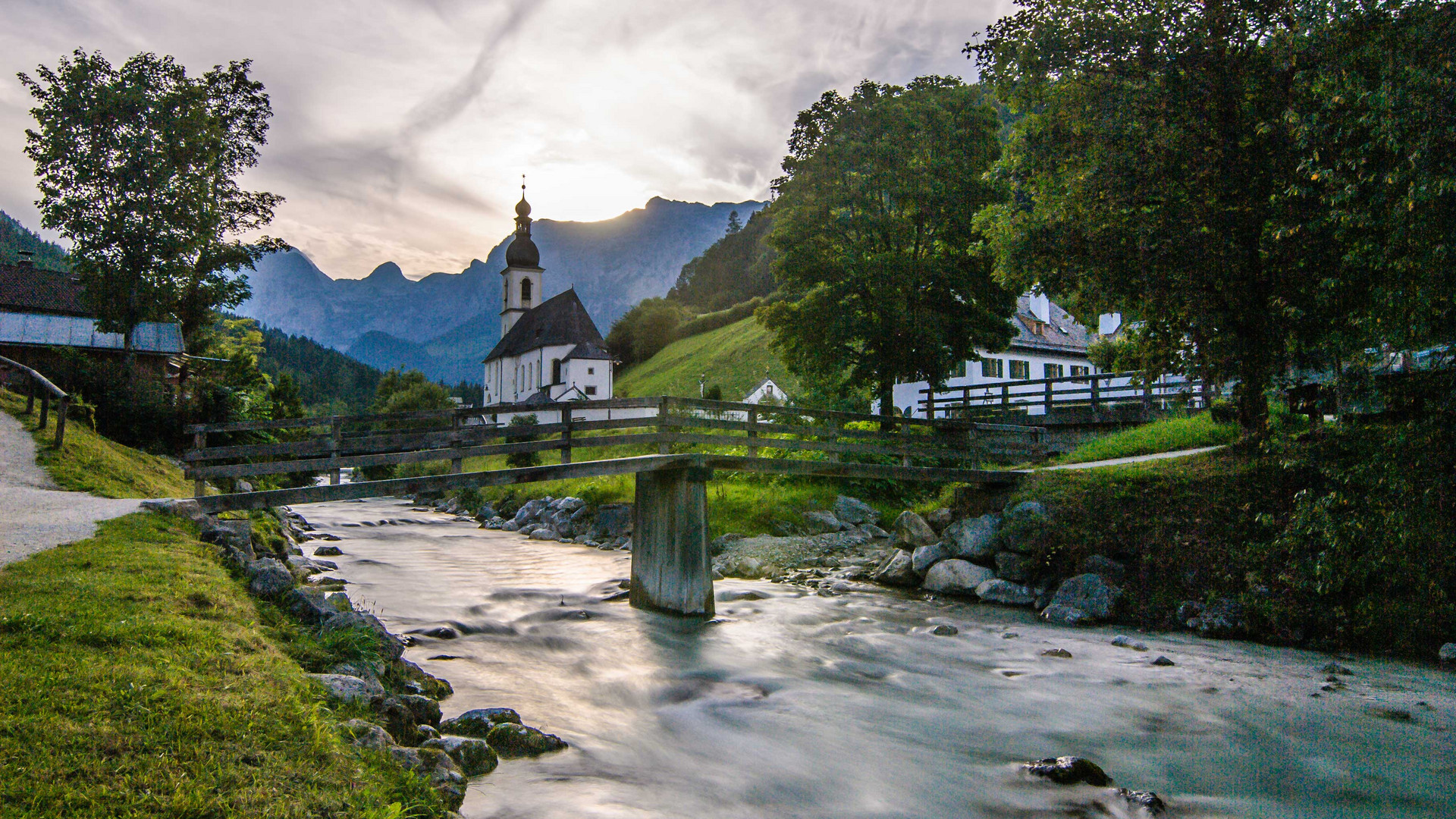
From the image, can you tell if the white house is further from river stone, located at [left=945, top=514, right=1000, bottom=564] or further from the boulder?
the boulder

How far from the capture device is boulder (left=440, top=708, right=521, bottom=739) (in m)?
7.63

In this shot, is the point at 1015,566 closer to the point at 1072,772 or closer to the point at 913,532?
the point at 913,532

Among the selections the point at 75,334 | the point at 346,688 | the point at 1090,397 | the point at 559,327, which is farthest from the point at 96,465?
the point at 559,327

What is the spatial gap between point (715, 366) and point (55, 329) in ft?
168

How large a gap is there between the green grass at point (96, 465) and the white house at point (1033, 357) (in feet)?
101

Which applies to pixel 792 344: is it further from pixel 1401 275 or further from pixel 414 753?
pixel 414 753

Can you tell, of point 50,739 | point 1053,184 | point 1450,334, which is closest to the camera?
point 50,739

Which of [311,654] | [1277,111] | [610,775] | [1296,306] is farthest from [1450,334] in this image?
[311,654]

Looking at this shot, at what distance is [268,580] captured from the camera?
9055mm

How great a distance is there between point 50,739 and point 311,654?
3.13 metres

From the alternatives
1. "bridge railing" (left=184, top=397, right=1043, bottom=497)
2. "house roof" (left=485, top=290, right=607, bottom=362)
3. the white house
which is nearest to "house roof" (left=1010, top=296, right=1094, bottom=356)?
the white house

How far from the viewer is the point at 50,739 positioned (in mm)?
4363

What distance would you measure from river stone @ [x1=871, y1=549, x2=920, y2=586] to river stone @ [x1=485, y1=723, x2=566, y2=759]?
441 inches

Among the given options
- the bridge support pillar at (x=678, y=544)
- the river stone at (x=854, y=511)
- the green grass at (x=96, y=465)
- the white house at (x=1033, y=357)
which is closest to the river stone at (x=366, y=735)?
the bridge support pillar at (x=678, y=544)
